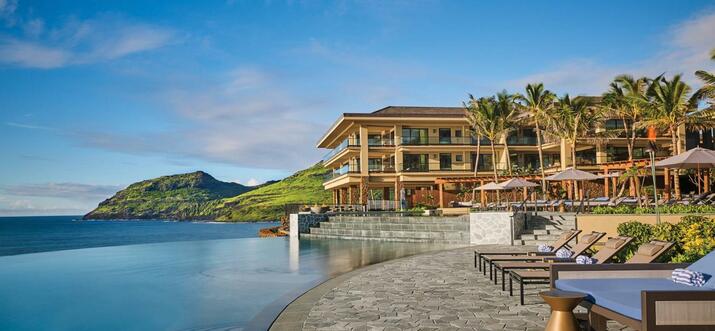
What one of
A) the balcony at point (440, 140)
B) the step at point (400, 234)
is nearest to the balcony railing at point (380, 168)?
the balcony at point (440, 140)

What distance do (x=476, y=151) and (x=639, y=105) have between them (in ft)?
46.2

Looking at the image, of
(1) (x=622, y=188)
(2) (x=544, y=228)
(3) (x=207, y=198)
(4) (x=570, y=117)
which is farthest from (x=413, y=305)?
(3) (x=207, y=198)

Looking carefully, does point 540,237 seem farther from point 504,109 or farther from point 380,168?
point 380,168

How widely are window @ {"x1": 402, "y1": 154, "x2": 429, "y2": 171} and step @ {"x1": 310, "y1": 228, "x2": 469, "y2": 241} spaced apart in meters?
16.2

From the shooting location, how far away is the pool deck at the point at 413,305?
22.0 feet

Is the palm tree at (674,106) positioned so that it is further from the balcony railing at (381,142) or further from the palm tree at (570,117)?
the balcony railing at (381,142)

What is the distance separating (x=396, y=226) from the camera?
26781 millimetres

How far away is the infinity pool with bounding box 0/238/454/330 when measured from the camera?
8.41 meters

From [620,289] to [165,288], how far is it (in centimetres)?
920

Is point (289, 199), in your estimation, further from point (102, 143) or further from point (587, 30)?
point (587, 30)

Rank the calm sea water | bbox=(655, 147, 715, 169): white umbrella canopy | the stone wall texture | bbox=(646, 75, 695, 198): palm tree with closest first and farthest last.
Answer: the calm sea water
bbox=(655, 147, 715, 169): white umbrella canopy
the stone wall texture
bbox=(646, 75, 695, 198): palm tree

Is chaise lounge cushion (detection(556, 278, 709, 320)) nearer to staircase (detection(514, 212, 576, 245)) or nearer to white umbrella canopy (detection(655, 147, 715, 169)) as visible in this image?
white umbrella canopy (detection(655, 147, 715, 169))

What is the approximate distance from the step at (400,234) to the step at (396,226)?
450 millimetres

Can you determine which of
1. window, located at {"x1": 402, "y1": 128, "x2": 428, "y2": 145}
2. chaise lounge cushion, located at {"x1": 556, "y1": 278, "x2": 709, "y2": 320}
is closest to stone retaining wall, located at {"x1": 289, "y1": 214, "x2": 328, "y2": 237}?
window, located at {"x1": 402, "y1": 128, "x2": 428, "y2": 145}
